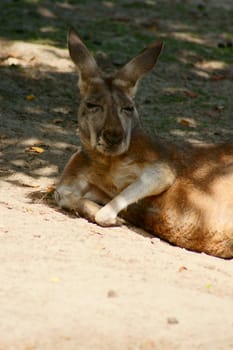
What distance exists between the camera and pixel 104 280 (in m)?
5.19

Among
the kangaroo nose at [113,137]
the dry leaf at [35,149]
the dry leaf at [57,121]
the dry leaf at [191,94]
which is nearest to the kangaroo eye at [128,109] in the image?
the kangaroo nose at [113,137]

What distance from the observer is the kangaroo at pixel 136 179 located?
21.3 feet

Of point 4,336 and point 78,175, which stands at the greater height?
point 4,336

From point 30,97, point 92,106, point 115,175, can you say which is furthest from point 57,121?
point 115,175

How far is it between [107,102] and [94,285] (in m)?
1.95

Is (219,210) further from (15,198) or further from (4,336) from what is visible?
(4,336)

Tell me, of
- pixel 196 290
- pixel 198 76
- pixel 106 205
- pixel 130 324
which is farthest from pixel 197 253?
pixel 198 76

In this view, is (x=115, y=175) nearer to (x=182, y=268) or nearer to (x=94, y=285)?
(x=182, y=268)

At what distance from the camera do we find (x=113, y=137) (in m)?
6.40

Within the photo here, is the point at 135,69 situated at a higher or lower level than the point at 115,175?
higher

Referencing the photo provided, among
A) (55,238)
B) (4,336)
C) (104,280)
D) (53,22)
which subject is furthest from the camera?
(53,22)

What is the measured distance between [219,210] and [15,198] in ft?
5.31

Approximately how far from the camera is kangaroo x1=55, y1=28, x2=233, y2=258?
21.3 feet

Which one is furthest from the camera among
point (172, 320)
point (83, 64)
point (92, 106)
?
point (83, 64)
